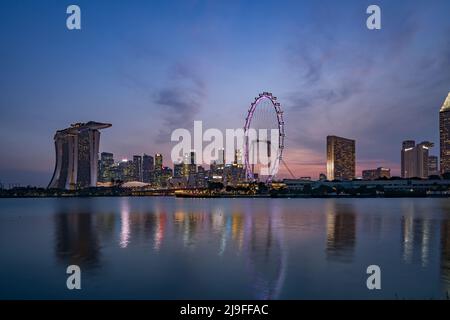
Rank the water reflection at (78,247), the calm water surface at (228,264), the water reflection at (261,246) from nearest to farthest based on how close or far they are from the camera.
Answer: the calm water surface at (228,264), the water reflection at (261,246), the water reflection at (78,247)

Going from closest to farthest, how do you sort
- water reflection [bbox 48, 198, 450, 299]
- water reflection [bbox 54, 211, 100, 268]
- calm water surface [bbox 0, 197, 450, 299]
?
calm water surface [bbox 0, 197, 450, 299] < water reflection [bbox 48, 198, 450, 299] < water reflection [bbox 54, 211, 100, 268]

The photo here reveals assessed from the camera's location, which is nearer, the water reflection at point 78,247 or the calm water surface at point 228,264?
the calm water surface at point 228,264

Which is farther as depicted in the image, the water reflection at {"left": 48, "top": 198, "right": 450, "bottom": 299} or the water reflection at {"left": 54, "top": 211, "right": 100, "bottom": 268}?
the water reflection at {"left": 54, "top": 211, "right": 100, "bottom": 268}

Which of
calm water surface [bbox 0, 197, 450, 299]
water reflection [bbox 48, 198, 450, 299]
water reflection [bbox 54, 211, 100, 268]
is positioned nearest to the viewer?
calm water surface [bbox 0, 197, 450, 299]

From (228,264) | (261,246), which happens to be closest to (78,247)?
(228,264)

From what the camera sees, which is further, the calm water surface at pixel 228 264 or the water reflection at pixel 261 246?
the water reflection at pixel 261 246

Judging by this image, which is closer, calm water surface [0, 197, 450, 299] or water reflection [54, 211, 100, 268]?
calm water surface [0, 197, 450, 299]

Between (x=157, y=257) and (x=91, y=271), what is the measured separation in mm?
5872

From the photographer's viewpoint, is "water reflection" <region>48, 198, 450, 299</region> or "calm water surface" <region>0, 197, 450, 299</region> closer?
"calm water surface" <region>0, 197, 450, 299</region>

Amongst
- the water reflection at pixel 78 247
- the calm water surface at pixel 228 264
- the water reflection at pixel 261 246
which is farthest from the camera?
the water reflection at pixel 78 247

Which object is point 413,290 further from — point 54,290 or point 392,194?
point 392,194

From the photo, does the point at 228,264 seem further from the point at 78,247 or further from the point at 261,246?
the point at 78,247

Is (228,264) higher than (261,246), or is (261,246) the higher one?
(228,264)
